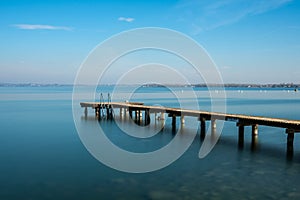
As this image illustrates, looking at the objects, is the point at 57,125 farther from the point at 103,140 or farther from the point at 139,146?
the point at 139,146

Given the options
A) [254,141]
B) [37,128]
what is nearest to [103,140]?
[37,128]

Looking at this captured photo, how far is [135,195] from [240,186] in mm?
5599

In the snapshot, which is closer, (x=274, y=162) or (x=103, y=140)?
(x=274, y=162)

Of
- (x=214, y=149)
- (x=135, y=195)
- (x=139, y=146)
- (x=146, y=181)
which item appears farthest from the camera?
(x=139, y=146)

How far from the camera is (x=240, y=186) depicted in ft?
53.2

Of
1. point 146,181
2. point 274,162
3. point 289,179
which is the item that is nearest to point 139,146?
point 146,181

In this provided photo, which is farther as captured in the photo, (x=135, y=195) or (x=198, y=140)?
(x=198, y=140)

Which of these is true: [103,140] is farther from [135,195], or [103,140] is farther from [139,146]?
[135,195]

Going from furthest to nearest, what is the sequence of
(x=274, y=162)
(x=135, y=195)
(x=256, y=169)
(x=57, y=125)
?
(x=57, y=125) → (x=274, y=162) → (x=256, y=169) → (x=135, y=195)

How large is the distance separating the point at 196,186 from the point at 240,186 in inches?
90.9

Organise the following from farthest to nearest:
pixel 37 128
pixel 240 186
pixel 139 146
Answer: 1. pixel 37 128
2. pixel 139 146
3. pixel 240 186

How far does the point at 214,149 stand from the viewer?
82.2 feet

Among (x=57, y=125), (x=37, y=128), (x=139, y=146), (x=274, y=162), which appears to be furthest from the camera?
(x=57, y=125)

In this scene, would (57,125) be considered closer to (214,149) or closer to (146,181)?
(214,149)
